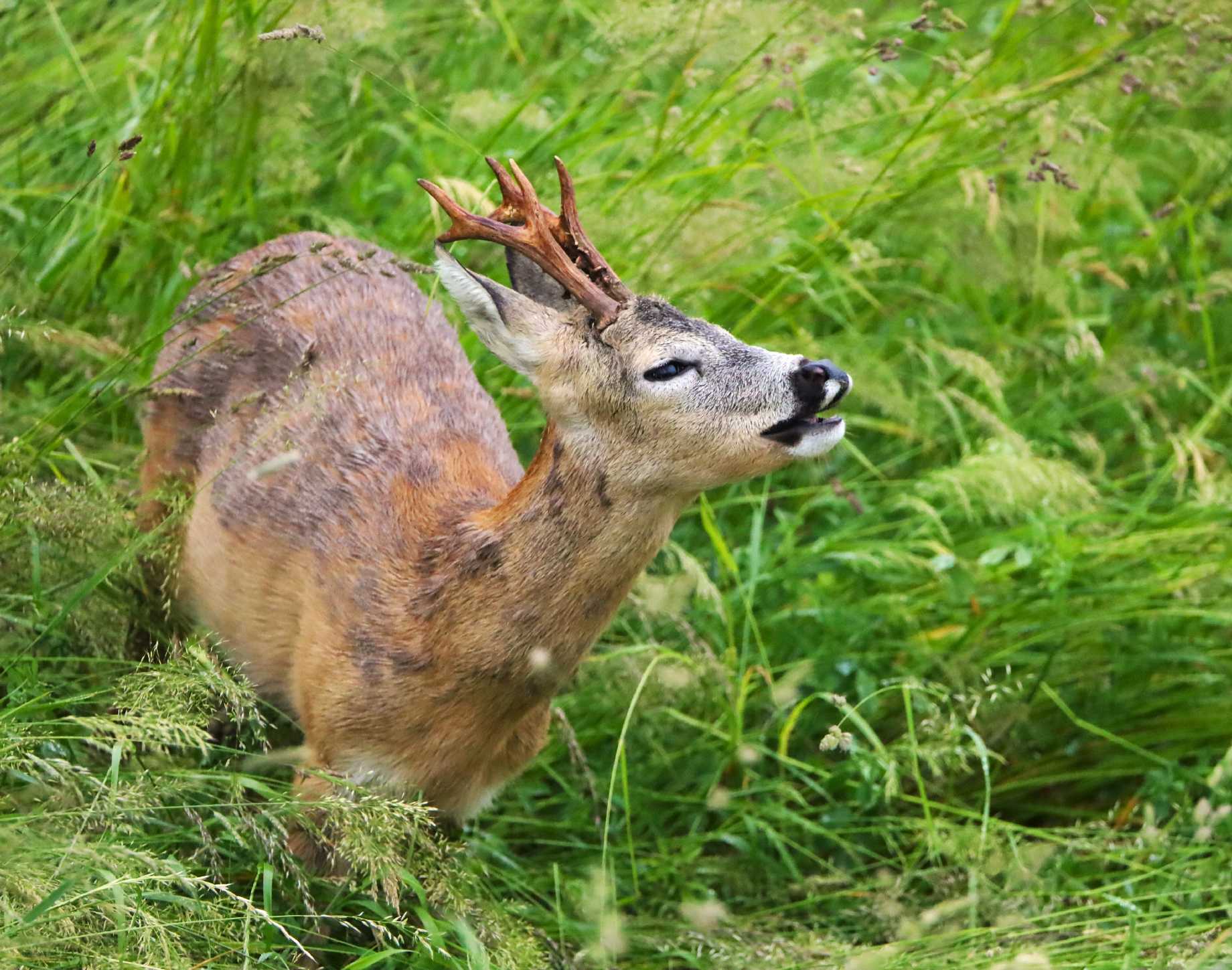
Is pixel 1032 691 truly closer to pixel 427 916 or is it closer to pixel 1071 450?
pixel 1071 450

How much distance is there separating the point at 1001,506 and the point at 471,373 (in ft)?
4.42

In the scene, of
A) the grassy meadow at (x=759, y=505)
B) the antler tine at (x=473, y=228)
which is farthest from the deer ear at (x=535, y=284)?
the grassy meadow at (x=759, y=505)

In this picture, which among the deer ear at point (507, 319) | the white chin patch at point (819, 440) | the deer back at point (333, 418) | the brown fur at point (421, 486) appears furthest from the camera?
the deer back at point (333, 418)

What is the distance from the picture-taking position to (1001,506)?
399 cm

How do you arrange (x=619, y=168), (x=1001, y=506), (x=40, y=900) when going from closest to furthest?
(x=40, y=900) < (x=1001, y=506) < (x=619, y=168)

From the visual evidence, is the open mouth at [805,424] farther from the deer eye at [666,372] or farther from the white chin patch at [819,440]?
the deer eye at [666,372]

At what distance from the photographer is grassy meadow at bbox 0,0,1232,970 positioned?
306 cm

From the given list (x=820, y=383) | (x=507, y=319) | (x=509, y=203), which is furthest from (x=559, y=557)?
(x=509, y=203)

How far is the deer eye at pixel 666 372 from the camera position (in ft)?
9.78

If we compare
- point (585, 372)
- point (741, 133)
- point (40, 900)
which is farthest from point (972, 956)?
point (741, 133)

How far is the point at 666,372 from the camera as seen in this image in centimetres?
299

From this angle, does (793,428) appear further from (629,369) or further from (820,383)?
(629,369)

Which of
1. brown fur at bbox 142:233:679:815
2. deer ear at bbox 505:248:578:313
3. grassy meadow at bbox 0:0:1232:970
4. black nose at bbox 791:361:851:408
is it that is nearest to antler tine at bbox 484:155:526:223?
deer ear at bbox 505:248:578:313

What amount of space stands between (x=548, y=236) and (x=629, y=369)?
11.6 inches
